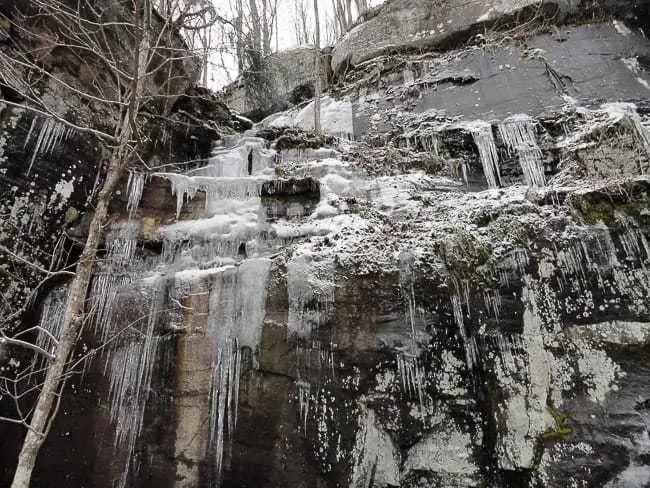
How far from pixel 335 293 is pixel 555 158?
4.00m

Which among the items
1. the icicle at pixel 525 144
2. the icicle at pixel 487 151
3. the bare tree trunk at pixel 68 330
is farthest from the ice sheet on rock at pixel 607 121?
the bare tree trunk at pixel 68 330

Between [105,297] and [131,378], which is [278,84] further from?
[131,378]

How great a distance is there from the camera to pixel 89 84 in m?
6.98

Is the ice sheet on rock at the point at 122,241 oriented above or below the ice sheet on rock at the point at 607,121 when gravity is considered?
below

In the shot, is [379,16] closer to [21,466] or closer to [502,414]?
[502,414]

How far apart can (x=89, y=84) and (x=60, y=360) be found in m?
5.18

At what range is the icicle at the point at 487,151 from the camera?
21.4 feet

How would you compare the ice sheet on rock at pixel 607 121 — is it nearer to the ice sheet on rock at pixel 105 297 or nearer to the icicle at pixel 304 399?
the icicle at pixel 304 399

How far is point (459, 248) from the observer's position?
204 inches

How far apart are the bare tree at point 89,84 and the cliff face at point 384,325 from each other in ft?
3.13

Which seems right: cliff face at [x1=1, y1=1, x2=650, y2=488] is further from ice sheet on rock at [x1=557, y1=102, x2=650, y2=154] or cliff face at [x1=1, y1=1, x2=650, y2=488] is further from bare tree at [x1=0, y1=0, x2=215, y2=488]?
bare tree at [x1=0, y1=0, x2=215, y2=488]

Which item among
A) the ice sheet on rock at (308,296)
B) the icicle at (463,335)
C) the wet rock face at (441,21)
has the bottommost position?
the icicle at (463,335)

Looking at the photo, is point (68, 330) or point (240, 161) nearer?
point (68, 330)

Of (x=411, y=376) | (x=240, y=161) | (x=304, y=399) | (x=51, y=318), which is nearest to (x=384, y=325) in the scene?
(x=411, y=376)
